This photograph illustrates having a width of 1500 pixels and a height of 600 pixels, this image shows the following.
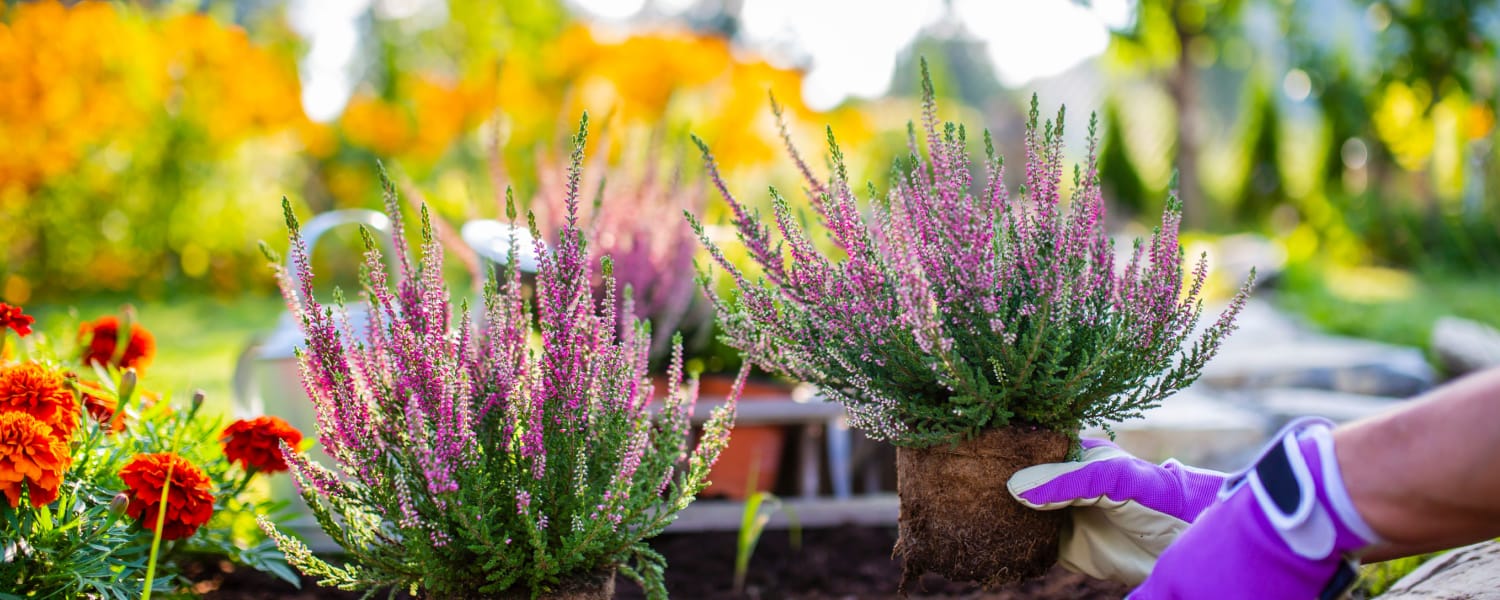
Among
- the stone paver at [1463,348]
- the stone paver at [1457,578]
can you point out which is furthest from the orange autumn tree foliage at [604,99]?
the stone paver at [1457,578]

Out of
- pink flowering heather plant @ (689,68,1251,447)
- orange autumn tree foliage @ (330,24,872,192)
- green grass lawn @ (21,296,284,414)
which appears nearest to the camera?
pink flowering heather plant @ (689,68,1251,447)

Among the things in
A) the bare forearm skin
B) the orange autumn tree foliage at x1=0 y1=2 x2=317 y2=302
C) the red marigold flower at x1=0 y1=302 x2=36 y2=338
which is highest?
the orange autumn tree foliage at x1=0 y1=2 x2=317 y2=302

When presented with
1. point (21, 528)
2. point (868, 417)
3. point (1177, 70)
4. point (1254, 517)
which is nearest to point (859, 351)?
point (868, 417)

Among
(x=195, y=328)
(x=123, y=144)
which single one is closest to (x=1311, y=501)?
(x=195, y=328)

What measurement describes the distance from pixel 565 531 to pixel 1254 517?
2.96 feet

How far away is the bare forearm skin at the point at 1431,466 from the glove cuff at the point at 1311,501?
12 mm

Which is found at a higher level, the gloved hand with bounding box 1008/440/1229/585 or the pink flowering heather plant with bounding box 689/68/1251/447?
the pink flowering heather plant with bounding box 689/68/1251/447

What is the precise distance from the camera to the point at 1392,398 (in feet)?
14.9

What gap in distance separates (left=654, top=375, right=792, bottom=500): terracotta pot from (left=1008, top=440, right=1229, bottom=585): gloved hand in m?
1.34

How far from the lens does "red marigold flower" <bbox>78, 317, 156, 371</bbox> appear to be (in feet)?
7.54

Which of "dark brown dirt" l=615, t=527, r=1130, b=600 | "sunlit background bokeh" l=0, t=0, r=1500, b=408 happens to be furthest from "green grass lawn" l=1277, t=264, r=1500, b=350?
"dark brown dirt" l=615, t=527, r=1130, b=600

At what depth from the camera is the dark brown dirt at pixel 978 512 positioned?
168 centimetres

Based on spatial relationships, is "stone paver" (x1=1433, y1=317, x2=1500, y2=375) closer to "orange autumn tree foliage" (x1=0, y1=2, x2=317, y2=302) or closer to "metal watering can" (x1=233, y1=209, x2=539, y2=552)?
"metal watering can" (x1=233, y1=209, x2=539, y2=552)

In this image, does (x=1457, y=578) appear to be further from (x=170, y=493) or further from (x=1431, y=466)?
(x=170, y=493)
